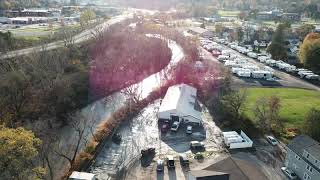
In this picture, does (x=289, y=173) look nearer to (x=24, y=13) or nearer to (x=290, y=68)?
(x=290, y=68)

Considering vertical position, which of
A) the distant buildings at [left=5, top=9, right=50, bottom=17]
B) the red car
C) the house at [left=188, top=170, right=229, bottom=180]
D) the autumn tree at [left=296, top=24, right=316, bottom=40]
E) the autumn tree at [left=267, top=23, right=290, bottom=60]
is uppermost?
the distant buildings at [left=5, top=9, right=50, bottom=17]

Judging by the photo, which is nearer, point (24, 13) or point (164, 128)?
point (164, 128)

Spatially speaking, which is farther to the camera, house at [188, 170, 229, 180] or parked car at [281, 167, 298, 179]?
parked car at [281, 167, 298, 179]

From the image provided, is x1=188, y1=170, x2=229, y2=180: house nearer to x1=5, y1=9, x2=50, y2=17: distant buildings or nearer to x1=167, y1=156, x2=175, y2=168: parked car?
x1=167, y1=156, x2=175, y2=168: parked car

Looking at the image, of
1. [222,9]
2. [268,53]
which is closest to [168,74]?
[268,53]

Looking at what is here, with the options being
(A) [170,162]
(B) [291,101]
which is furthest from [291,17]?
(A) [170,162]

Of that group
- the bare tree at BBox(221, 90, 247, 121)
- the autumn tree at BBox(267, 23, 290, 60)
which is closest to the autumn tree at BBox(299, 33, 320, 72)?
the autumn tree at BBox(267, 23, 290, 60)
